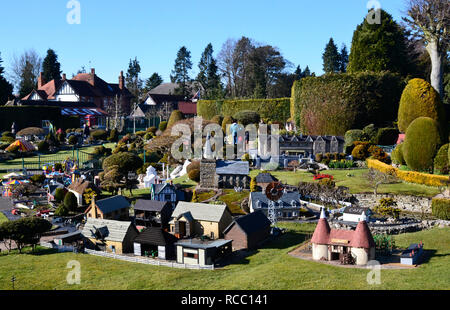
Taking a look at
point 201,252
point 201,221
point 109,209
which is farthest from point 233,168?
point 201,252

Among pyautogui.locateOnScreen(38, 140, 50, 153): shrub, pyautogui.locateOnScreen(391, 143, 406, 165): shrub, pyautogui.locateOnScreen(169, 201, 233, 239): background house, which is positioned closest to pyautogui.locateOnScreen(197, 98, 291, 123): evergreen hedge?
pyautogui.locateOnScreen(38, 140, 50, 153): shrub

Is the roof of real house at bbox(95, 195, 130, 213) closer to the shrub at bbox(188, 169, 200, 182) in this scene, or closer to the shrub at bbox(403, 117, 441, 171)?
the shrub at bbox(188, 169, 200, 182)

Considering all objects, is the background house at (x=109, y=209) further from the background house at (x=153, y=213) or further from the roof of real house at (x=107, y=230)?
the roof of real house at (x=107, y=230)

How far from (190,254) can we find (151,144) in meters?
40.5

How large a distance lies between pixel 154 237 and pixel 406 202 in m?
20.3

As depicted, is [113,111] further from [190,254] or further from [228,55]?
[190,254]

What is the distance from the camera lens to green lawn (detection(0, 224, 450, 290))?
21.6 m

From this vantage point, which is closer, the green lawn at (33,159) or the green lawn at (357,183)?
the green lawn at (357,183)

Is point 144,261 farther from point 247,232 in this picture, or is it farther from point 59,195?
point 59,195

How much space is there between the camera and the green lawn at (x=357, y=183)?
121ft

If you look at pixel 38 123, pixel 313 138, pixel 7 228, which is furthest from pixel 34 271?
pixel 38 123

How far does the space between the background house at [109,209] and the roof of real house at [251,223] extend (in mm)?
10235

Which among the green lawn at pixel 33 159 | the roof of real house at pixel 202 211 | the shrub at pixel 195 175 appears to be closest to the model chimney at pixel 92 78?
the green lawn at pixel 33 159
